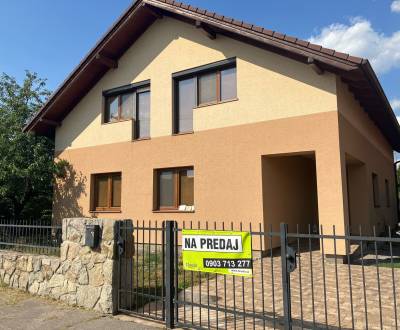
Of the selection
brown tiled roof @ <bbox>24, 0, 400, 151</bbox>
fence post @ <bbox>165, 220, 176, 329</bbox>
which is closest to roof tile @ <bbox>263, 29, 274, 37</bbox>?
brown tiled roof @ <bbox>24, 0, 400, 151</bbox>

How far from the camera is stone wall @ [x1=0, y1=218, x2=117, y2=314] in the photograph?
5914 millimetres

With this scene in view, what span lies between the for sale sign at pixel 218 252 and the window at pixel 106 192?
760 cm

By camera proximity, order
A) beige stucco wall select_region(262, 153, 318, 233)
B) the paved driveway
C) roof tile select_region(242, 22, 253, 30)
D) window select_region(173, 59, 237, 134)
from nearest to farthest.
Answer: the paved driveway
roof tile select_region(242, 22, 253, 30)
beige stucco wall select_region(262, 153, 318, 233)
window select_region(173, 59, 237, 134)

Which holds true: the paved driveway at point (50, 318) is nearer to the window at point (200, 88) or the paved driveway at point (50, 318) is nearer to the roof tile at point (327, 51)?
the window at point (200, 88)

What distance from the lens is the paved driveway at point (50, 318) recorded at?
5289mm

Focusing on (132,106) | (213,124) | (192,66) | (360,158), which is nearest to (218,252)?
(213,124)

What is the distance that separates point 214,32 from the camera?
1066 cm

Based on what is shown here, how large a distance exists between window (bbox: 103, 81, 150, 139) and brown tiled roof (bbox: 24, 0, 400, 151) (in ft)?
3.18

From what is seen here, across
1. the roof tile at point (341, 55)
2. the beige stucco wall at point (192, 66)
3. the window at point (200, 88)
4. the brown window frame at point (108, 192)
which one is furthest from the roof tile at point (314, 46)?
the brown window frame at point (108, 192)

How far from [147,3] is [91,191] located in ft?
21.1

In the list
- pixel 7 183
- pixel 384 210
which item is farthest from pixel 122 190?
pixel 384 210

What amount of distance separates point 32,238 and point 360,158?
9.05 meters

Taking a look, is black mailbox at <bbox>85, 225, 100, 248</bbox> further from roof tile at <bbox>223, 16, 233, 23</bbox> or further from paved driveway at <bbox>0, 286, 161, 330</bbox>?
roof tile at <bbox>223, 16, 233, 23</bbox>

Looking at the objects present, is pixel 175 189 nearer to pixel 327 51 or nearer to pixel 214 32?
pixel 214 32
